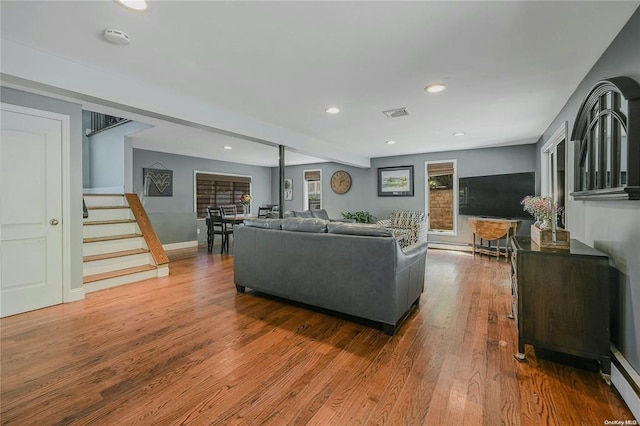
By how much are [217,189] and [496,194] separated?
22.1 ft

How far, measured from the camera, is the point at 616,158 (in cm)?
190

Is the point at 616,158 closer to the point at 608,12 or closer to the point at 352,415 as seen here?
the point at 608,12

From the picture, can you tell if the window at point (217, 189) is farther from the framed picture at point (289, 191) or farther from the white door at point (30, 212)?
the white door at point (30, 212)

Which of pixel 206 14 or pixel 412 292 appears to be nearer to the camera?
pixel 206 14

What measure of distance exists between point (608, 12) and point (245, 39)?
7.56 feet

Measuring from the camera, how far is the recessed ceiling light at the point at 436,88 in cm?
281

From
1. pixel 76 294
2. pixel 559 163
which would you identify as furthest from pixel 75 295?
pixel 559 163

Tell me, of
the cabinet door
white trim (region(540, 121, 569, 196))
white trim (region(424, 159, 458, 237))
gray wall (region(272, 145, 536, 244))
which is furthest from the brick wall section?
the cabinet door

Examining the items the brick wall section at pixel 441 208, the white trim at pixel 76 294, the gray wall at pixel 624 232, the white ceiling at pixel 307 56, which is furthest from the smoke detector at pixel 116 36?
the brick wall section at pixel 441 208

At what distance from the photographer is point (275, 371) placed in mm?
1900

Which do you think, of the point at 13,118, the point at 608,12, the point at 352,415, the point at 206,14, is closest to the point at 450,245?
the point at 608,12

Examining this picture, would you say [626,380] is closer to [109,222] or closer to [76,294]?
[76,294]

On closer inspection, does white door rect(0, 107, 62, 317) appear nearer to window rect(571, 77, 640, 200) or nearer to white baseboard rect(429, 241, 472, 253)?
window rect(571, 77, 640, 200)

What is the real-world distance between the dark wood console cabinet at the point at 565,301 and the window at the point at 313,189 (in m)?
6.93
